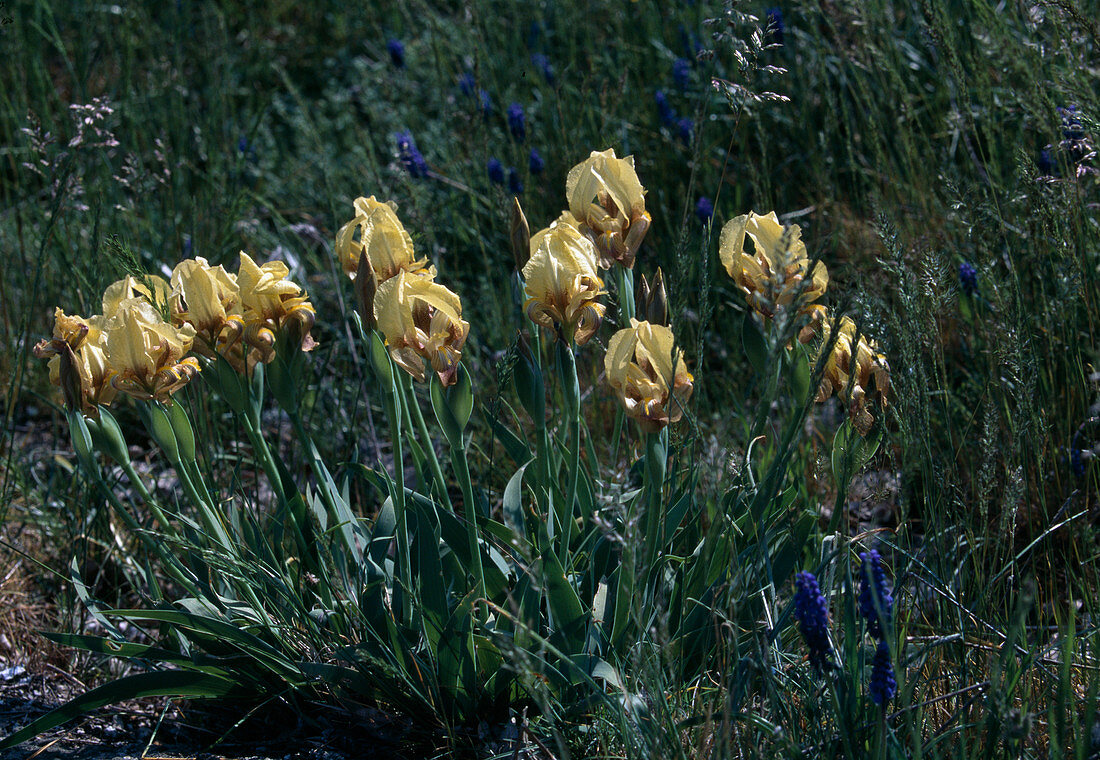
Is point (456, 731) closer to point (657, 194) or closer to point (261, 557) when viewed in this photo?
point (261, 557)

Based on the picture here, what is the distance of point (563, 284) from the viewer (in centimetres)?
128

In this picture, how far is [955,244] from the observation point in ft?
8.19

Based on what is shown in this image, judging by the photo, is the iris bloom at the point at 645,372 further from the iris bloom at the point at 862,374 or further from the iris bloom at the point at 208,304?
the iris bloom at the point at 208,304

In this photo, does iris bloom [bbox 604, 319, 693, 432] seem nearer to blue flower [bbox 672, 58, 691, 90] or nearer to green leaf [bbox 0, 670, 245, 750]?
green leaf [bbox 0, 670, 245, 750]

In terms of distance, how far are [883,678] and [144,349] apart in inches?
43.5

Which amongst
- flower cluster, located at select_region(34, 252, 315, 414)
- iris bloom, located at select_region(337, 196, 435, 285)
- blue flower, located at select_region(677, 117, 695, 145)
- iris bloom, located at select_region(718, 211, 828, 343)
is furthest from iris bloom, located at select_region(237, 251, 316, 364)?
blue flower, located at select_region(677, 117, 695, 145)

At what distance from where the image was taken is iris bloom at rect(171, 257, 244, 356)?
4.47ft

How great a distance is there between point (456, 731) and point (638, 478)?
23.9 inches

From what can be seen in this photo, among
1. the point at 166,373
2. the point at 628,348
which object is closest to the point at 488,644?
the point at 628,348

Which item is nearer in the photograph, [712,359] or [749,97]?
[749,97]

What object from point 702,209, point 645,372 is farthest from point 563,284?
point 702,209

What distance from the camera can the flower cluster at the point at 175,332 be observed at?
1.32 meters

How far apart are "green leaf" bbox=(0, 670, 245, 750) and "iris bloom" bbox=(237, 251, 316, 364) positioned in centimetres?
53

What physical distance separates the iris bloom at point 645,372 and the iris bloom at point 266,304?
520mm
